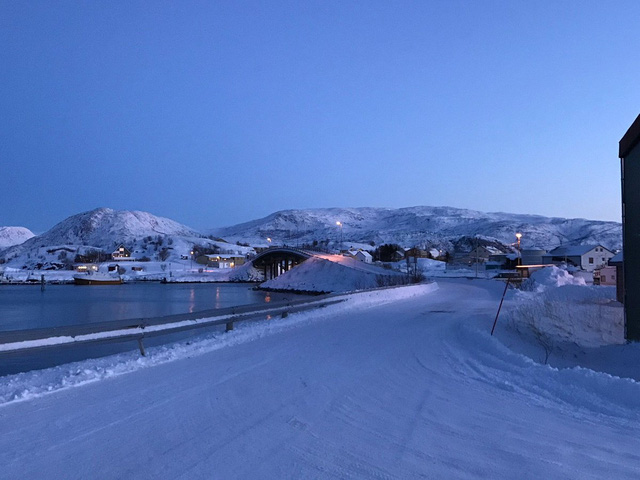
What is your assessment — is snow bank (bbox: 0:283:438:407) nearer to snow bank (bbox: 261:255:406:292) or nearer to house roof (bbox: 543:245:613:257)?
snow bank (bbox: 261:255:406:292)

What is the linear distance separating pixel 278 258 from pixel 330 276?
31.6 m

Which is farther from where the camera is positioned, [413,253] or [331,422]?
[413,253]

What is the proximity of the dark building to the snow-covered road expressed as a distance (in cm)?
766

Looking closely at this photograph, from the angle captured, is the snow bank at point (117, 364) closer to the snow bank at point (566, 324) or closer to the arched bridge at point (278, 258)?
the snow bank at point (566, 324)

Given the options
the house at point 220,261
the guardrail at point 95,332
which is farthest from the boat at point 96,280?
the guardrail at point 95,332

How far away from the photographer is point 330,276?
72750 mm

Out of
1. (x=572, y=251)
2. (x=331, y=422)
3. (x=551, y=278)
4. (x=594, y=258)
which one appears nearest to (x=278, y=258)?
(x=572, y=251)

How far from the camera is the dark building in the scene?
15703 millimetres

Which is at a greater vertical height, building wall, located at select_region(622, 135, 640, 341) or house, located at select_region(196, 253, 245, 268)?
building wall, located at select_region(622, 135, 640, 341)

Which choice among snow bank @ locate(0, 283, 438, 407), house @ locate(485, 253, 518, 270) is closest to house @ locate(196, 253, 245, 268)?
house @ locate(485, 253, 518, 270)

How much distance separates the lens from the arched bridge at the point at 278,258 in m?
90.1

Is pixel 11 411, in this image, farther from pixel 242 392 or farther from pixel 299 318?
pixel 299 318

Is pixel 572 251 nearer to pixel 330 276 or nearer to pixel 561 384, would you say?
pixel 330 276

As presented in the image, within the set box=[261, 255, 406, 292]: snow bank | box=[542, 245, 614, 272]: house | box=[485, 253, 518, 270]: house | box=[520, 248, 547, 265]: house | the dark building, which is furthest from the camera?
box=[485, 253, 518, 270]: house
